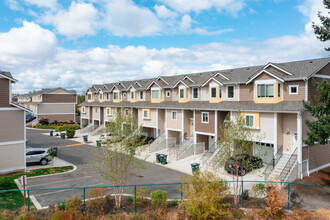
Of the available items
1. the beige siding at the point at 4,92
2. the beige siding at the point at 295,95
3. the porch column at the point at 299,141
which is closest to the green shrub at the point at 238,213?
the porch column at the point at 299,141

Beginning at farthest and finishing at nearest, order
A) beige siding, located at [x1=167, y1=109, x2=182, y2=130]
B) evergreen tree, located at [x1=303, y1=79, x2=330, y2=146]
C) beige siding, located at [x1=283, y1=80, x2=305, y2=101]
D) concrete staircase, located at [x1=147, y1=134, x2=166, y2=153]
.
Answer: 1. concrete staircase, located at [x1=147, y1=134, x2=166, y2=153]
2. beige siding, located at [x1=167, y1=109, x2=182, y2=130]
3. beige siding, located at [x1=283, y1=80, x2=305, y2=101]
4. evergreen tree, located at [x1=303, y1=79, x2=330, y2=146]

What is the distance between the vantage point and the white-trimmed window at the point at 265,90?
976 inches

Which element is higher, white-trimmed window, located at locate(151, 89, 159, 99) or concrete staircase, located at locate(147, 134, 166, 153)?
white-trimmed window, located at locate(151, 89, 159, 99)

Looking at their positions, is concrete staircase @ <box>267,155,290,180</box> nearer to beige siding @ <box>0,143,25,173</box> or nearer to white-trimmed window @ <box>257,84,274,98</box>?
white-trimmed window @ <box>257,84,274,98</box>

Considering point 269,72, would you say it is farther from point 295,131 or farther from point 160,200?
point 160,200

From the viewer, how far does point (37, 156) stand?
89.0ft

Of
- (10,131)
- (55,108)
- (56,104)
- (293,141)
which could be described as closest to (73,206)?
(10,131)

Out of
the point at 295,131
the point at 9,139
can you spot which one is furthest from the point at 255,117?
the point at 9,139

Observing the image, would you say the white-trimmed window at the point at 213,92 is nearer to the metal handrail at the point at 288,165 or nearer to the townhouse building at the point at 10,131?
the metal handrail at the point at 288,165

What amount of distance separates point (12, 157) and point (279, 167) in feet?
82.1

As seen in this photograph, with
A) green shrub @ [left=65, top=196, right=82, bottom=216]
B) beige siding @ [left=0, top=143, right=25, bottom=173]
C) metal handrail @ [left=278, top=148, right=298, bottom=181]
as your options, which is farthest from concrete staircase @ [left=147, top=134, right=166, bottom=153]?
green shrub @ [left=65, top=196, right=82, bottom=216]

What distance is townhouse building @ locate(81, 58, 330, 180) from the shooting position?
22.8m

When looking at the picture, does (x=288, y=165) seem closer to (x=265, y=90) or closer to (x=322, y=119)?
(x=322, y=119)

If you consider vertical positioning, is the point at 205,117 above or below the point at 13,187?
above
